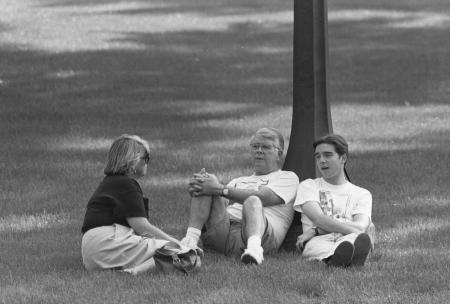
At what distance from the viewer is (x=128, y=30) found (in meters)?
21.5


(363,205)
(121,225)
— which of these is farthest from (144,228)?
(363,205)

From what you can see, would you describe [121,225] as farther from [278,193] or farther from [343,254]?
[343,254]

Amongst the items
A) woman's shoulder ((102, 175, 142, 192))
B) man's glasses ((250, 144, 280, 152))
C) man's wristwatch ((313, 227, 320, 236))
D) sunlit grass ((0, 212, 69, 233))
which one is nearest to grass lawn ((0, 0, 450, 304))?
sunlit grass ((0, 212, 69, 233))

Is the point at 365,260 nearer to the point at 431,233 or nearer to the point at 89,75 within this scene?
the point at 431,233

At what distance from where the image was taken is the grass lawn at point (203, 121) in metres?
7.09

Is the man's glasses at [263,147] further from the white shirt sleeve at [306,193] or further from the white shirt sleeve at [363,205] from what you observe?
the white shirt sleeve at [363,205]

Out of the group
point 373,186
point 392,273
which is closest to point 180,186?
point 373,186

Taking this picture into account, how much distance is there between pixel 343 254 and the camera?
7.33 metres

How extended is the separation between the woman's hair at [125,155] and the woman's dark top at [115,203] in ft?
0.17

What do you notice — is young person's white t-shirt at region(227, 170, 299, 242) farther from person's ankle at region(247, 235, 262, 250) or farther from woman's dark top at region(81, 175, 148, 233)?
woman's dark top at region(81, 175, 148, 233)

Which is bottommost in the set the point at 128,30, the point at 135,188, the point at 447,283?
the point at 447,283

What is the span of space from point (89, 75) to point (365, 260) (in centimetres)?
1051

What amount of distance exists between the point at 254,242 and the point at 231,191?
52cm

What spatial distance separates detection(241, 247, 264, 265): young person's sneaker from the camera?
24.7 ft
